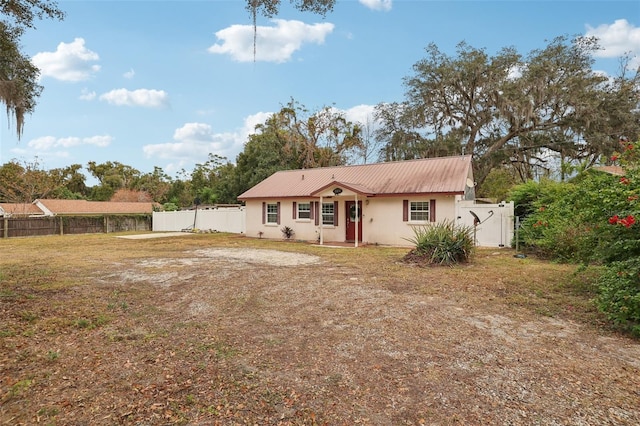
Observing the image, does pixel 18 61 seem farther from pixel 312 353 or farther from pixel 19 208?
pixel 19 208

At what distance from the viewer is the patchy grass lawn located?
2.65 metres

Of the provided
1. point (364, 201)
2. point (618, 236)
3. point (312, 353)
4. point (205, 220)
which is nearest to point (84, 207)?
point (205, 220)

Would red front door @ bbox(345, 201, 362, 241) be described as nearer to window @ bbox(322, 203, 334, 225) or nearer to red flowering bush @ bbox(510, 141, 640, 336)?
window @ bbox(322, 203, 334, 225)

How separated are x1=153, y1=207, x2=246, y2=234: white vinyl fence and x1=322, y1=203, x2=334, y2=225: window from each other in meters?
6.89

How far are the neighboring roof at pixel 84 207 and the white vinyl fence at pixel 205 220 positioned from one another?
9.84m

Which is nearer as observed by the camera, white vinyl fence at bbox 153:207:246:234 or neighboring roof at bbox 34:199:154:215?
white vinyl fence at bbox 153:207:246:234

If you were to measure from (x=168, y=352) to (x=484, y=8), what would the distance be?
15119mm

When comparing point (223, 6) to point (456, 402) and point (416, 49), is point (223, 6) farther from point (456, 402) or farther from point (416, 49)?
point (416, 49)

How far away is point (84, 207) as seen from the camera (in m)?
37.5

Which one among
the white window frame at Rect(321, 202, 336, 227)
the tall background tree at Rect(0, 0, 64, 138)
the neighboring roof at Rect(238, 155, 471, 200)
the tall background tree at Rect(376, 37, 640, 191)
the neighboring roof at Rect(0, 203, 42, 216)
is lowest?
the white window frame at Rect(321, 202, 336, 227)

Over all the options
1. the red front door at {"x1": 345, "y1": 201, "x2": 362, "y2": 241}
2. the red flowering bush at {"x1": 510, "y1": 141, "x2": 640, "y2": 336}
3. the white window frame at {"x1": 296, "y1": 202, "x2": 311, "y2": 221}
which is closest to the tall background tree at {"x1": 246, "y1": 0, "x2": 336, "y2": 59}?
the red flowering bush at {"x1": 510, "y1": 141, "x2": 640, "y2": 336}

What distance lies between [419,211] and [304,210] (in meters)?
5.68

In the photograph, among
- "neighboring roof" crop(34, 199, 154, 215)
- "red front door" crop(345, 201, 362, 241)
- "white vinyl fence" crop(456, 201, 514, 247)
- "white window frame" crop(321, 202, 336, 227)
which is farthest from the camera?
"neighboring roof" crop(34, 199, 154, 215)

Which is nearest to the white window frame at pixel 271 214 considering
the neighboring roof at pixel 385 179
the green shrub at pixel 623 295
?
the neighboring roof at pixel 385 179
